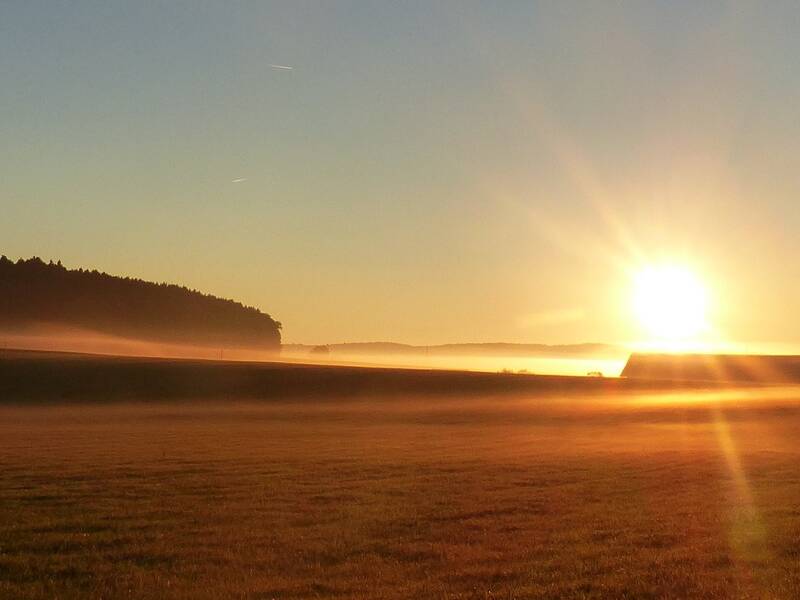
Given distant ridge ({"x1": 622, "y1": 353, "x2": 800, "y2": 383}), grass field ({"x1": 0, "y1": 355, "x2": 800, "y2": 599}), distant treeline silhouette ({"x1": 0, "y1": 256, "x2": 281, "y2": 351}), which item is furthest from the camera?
distant treeline silhouette ({"x1": 0, "y1": 256, "x2": 281, "y2": 351})

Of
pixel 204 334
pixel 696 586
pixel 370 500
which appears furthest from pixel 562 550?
pixel 204 334

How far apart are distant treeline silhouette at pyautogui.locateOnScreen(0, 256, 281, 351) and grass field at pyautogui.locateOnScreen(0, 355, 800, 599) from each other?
359 ft

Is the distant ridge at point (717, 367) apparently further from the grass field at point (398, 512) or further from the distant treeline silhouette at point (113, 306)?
the distant treeline silhouette at point (113, 306)

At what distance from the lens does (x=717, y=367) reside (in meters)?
98.8

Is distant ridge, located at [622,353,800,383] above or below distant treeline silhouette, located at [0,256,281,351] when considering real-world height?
below

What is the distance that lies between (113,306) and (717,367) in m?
97.0

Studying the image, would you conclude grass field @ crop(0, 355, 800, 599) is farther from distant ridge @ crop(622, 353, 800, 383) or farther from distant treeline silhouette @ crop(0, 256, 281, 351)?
distant treeline silhouette @ crop(0, 256, 281, 351)

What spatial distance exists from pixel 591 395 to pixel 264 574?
5186 centimetres

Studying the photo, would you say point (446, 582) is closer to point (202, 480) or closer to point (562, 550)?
point (562, 550)

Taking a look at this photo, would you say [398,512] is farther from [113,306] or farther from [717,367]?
[113,306]

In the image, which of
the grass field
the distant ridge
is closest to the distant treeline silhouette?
the distant ridge

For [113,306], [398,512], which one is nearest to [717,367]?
[398,512]

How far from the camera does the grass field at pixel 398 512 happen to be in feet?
34.2

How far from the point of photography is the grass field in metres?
10.4
